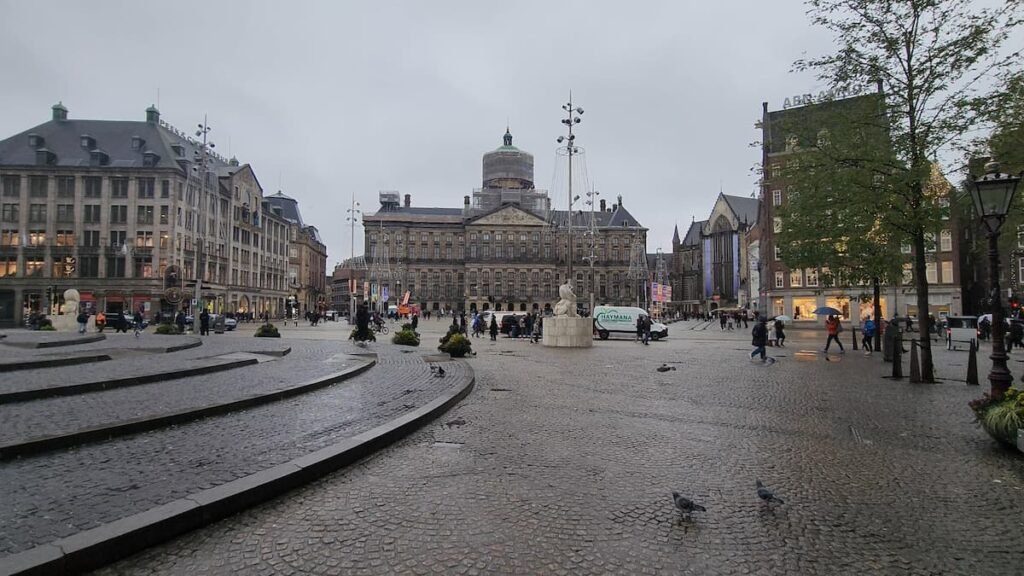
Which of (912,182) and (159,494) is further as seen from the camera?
(912,182)

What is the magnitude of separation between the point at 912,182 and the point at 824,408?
6.31m

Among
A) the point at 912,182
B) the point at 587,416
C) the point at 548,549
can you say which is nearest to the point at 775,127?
the point at 912,182

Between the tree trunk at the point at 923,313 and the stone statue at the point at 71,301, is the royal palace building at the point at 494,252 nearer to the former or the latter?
the stone statue at the point at 71,301

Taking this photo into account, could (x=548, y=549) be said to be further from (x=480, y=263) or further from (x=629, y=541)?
(x=480, y=263)

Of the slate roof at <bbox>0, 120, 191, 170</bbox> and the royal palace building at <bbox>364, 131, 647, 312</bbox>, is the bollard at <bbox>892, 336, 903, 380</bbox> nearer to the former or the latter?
the slate roof at <bbox>0, 120, 191, 170</bbox>

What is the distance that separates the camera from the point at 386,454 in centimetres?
670

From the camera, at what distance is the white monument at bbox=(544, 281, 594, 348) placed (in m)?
25.6

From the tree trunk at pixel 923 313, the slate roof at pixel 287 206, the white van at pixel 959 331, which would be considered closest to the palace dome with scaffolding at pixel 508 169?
the slate roof at pixel 287 206

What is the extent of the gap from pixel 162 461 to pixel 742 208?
407 feet

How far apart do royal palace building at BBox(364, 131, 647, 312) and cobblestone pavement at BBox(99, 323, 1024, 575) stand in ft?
353

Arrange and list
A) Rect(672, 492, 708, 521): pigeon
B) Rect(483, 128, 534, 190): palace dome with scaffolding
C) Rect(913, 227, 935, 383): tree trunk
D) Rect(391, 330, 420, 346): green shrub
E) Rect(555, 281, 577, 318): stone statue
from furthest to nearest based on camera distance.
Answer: Rect(483, 128, 534, 190): palace dome with scaffolding, Rect(555, 281, 577, 318): stone statue, Rect(391, 330, 420, 346): green shrub, Rect(913, 227, 935, 383): tree trunk, Rect(672, 492, 708, 521): pigeon

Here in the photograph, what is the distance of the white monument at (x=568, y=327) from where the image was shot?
25562mm

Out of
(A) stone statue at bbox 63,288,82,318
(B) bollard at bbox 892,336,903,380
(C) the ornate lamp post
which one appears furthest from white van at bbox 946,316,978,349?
(A) stone statue at bbox 63,288,82,318

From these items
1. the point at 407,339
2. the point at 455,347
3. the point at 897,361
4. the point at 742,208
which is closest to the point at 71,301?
the point at 407,339
